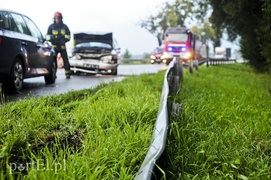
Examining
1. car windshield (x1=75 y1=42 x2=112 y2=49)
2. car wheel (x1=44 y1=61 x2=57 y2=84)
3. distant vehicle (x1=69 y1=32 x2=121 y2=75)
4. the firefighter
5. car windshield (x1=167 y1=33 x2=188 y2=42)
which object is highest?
car windshield (x1=167 y1=33 x2=188 y2=42)

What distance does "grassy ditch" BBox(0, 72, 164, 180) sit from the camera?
7.98 ft

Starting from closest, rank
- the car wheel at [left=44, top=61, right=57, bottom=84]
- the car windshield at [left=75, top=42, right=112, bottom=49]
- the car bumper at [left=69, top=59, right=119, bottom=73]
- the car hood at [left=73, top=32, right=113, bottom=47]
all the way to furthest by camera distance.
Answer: the car wheel at [left=44, top=61, right=57, bottom=84] < the car bumper at [left=69, top=59, right=119, bottom=73] < the car windshield at [left=75, top=42, right=112, bottom=49] < the car hood at [left=73, top=32, right=113, bottom=47]

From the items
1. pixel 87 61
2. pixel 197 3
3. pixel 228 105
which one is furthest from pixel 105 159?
pixel 197 3

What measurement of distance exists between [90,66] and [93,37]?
6.51 ft

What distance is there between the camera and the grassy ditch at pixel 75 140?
2432mm

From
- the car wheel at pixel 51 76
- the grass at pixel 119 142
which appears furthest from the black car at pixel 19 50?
the grass at pixel 119 142

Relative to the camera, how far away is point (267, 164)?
9.85 feet

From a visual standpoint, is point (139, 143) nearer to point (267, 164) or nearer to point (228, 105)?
point (267, 164)

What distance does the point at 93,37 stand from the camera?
46.2ft

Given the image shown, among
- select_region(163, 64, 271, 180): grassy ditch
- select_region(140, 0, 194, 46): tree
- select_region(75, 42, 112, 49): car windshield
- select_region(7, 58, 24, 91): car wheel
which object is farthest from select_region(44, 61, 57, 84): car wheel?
select_region(140, 0, 194, 46): tree

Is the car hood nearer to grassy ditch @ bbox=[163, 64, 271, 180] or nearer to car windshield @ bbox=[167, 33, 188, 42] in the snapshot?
grassy ditch @ bbox=[163, 64, 271, 180]

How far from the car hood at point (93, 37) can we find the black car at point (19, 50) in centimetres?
512

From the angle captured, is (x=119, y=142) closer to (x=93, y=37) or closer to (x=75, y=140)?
(x=75, y=140)

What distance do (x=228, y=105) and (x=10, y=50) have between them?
412cm
